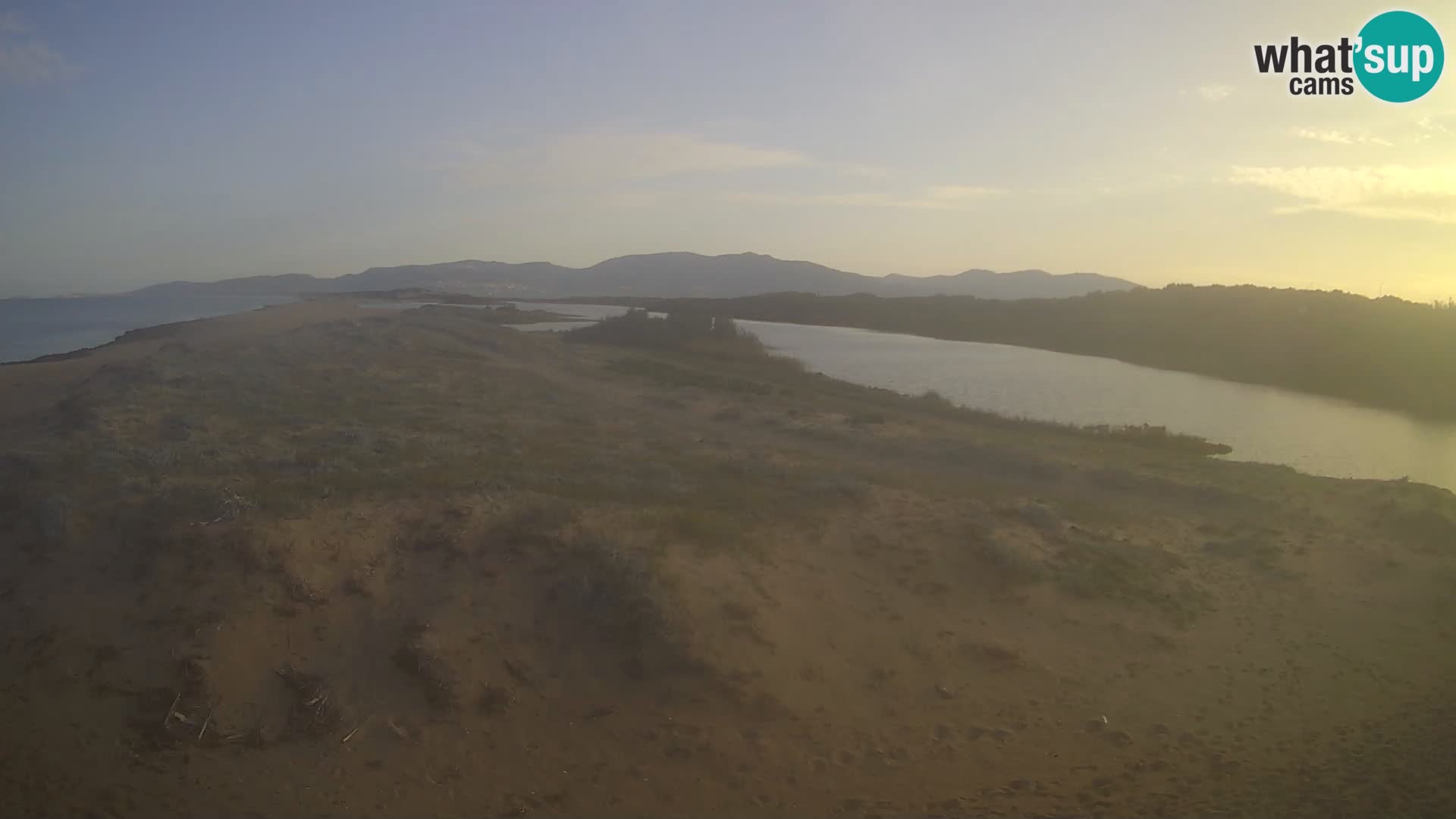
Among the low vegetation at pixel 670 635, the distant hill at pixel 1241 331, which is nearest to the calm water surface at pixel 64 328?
the distant hill at pixel 1241 331

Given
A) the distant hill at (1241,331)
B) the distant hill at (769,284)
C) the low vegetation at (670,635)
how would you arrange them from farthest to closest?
the distant hill at (769,284), the distant hill at (1241,331), the low vegetation at (670,635)

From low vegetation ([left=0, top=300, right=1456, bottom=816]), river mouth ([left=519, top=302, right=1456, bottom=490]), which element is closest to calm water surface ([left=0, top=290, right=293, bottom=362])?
river mouth ([left=519, top=302, right=1456, bottom=490])

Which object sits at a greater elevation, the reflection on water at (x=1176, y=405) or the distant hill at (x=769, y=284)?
the distant hill at (x=769, y=284)

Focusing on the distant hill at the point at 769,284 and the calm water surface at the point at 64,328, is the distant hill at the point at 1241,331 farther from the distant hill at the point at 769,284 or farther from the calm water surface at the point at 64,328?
the distant hill at the point at 769,284

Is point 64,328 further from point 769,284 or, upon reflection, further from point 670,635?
point 769,284

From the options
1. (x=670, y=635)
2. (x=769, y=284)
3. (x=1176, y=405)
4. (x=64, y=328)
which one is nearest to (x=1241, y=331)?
(x=1176, y=405)

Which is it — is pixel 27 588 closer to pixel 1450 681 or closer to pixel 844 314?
pixel 1450 681
